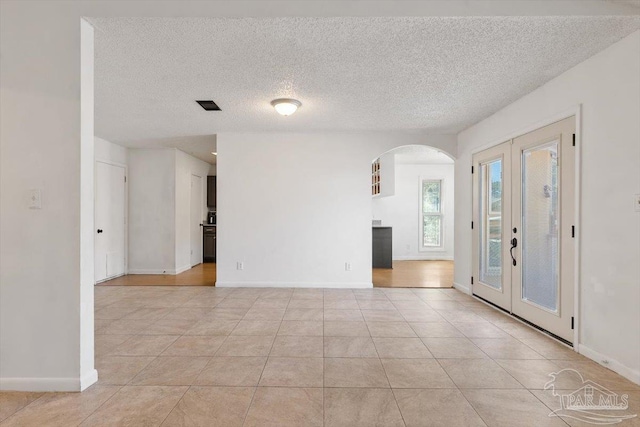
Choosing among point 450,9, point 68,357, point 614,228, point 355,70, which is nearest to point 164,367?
point 68,357

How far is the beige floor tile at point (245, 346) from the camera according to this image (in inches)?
111

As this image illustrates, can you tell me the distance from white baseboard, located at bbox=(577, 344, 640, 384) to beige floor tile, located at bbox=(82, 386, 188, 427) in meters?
3.06

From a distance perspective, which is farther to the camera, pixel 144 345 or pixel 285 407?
pixel 144 345

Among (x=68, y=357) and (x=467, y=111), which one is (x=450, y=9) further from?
(x=68, y=357)

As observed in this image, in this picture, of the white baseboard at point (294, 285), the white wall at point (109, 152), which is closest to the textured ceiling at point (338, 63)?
the white wall at point (109, 152)

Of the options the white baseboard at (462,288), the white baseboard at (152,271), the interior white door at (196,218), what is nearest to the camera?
the white baseboard at (462,288)

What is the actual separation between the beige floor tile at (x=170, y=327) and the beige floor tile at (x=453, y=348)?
7.74 feet

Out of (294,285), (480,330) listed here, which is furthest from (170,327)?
(480,330)

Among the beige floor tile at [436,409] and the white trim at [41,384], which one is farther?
the white trim at [41,384]

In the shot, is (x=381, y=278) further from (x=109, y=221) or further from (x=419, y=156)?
(x=109, y=221)

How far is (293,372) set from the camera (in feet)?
8.13

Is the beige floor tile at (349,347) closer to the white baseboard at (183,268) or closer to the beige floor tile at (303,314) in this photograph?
the beige floor tile at (303,314)

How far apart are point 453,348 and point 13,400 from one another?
3181mm
